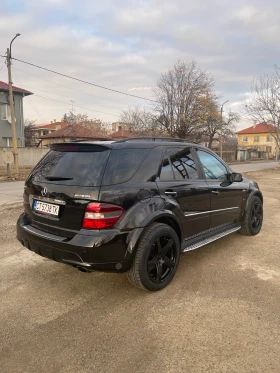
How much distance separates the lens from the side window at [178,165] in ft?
11.5

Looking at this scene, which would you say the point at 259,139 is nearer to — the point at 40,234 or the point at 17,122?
the point at 17,122

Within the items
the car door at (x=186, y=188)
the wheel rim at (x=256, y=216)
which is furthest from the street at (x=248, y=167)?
the car door at (x=186, y=188)

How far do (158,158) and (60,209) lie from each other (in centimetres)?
125

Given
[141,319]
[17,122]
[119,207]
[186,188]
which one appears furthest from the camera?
[17,122]

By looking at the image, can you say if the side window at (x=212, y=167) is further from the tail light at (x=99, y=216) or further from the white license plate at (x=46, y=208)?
the white license plate at (x=46, y=208)

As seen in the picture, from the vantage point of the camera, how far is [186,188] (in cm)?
366

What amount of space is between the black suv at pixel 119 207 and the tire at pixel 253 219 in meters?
1.40

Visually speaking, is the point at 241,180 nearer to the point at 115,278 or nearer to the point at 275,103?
the point at 115,278

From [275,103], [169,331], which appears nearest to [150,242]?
[169,331]

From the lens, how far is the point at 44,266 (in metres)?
3.94

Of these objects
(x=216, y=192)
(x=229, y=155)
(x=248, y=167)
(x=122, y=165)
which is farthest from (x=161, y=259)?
(x=229, y=155)

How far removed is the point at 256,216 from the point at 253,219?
0.53 feet

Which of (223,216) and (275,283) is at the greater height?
(223,216)

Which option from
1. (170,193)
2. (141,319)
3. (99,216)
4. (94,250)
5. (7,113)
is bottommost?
(141,319)
